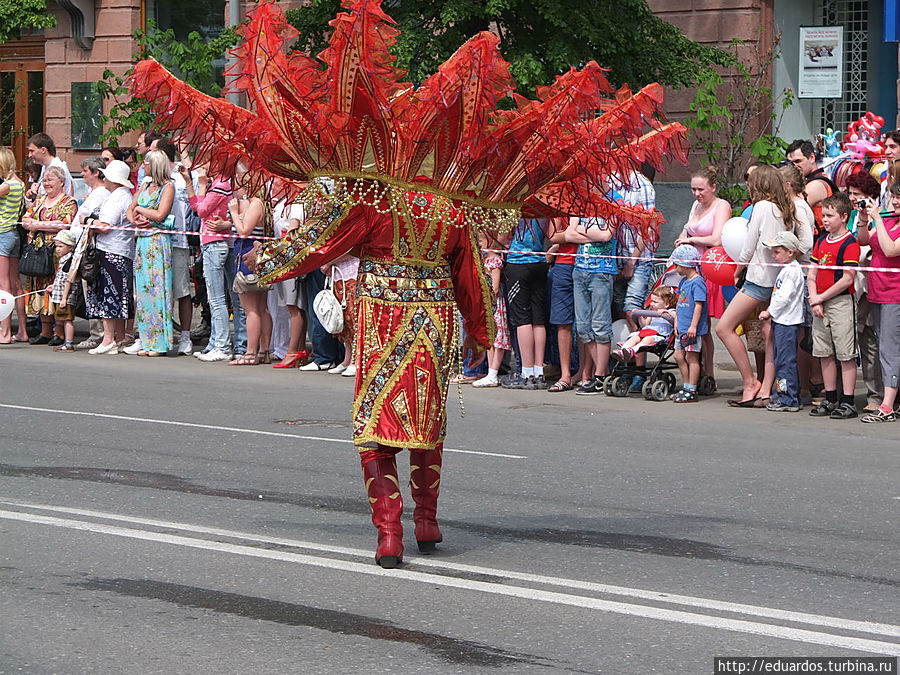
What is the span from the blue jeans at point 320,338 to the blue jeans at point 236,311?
84 cm

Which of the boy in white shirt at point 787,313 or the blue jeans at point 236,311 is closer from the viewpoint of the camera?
the boy in white shirt at point 787,313

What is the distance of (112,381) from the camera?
13109mm

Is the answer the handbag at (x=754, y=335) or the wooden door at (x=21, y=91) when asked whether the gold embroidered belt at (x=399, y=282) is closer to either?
the handbag at (x=754, y=335)

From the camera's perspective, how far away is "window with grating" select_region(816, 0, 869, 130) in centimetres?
1873

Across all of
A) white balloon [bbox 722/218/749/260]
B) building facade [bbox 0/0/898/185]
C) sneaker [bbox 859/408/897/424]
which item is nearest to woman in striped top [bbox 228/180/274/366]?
white balloon [bbox 722/218/749/260]

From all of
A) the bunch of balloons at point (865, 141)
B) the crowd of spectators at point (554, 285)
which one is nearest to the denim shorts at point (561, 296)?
the crowd of spectators at point (554, 285)

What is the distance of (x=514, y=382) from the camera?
13219 millimetres

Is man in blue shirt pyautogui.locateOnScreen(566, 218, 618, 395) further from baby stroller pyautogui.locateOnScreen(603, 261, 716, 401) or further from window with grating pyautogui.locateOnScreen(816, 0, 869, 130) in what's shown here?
window with grating pyautogui.locateOnScreen(816, 0, 869, 130)

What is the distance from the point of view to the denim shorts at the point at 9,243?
53.7ft

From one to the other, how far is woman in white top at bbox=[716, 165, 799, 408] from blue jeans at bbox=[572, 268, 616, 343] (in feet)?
3.47

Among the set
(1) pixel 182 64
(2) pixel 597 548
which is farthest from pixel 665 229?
(2) pixel 597 548

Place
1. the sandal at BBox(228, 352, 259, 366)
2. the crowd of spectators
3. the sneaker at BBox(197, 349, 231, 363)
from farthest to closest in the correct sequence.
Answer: the sneaker at BBox(197, 349, 231, 363)
the sandal at BBox(228, 352, 259, 366)
the crowd of spectators

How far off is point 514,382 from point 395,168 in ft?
23.0

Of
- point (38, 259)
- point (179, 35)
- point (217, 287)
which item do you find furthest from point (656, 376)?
point (179, 35)
